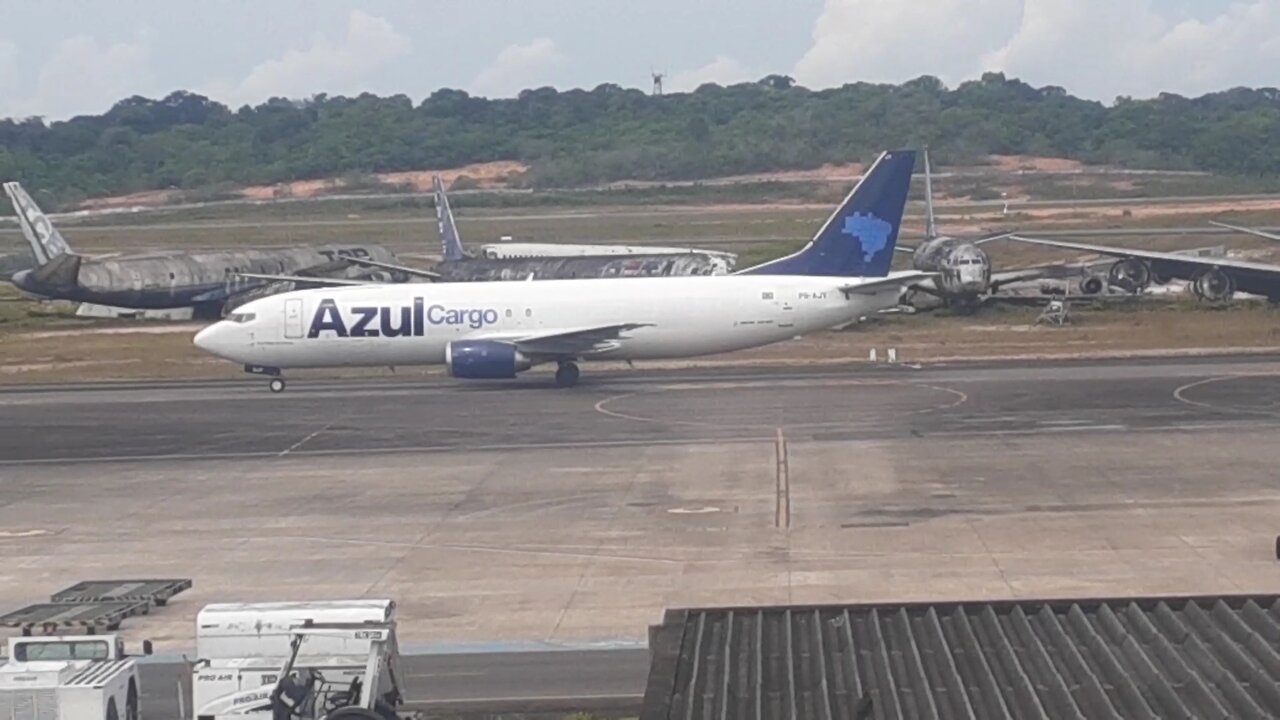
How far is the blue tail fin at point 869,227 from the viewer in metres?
56.0

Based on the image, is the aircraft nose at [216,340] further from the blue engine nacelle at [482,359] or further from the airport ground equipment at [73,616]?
the airport ground equipment at [73,616]

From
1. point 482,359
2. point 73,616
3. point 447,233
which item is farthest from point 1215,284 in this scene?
point 73,616

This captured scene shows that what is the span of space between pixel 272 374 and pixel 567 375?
9.68 metres

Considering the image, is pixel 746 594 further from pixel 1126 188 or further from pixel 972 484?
pixel 1126 188

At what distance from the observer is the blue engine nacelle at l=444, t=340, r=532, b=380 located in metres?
54.3

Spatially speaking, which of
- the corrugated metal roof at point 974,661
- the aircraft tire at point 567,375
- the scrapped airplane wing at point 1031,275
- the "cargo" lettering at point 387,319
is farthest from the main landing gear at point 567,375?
the corrugated metal roof at point 974,661

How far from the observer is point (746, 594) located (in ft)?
89.7

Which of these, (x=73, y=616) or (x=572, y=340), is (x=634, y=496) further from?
(x=572, y=340)

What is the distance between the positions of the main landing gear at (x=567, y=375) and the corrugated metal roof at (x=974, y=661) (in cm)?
3778

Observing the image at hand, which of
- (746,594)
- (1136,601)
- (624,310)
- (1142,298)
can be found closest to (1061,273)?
(1142,298)

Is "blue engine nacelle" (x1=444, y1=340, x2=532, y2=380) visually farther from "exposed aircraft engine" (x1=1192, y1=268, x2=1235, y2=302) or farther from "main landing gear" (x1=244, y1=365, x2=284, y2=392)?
"exposed aircraft engine" (x1=1192, y1=268, x2=1235, y2=302)

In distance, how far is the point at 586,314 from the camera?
5575cm

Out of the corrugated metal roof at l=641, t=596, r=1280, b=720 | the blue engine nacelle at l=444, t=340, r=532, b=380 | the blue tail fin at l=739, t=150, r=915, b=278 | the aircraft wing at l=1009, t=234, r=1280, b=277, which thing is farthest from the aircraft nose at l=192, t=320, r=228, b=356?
the corrugated metal roof at l=641, t=596, r=1280, b=720

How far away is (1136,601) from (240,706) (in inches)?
351
